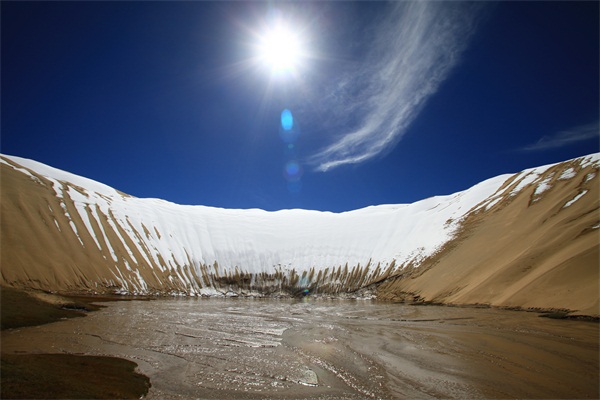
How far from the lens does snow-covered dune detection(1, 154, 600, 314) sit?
144ft

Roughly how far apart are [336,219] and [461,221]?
3741cm

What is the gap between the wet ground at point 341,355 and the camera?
32.3 feet

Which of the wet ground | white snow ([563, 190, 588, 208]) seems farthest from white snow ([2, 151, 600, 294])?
the wet ground

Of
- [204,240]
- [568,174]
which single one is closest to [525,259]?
[568,174]

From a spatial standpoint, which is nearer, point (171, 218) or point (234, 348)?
point (234, 348)

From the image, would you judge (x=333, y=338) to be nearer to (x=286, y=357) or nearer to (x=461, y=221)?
(x=286, y=357)

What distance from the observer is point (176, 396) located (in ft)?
29.0

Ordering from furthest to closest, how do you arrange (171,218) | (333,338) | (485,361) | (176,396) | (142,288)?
(171,218) < (142,288) < (333,338) < (485,361) < (176,396)

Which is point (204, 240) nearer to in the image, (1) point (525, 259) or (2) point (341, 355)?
(1) point (525, 259)

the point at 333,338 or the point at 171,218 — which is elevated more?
the point at 171,218

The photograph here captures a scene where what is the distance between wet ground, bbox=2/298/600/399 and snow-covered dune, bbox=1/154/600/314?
2679cm

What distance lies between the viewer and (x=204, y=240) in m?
73.3

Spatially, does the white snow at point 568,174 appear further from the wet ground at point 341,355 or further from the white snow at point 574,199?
the wet ground at point 341,355

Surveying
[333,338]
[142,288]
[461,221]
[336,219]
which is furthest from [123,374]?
Answer: [336,219]
